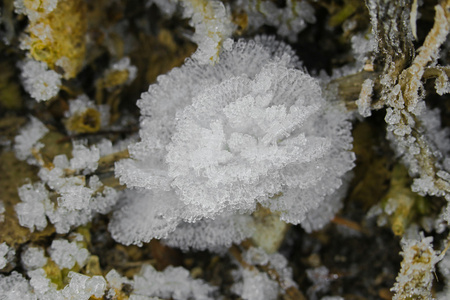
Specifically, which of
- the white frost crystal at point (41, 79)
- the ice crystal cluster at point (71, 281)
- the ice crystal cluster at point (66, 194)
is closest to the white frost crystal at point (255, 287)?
the ice crystal cluster at point (71, 281)

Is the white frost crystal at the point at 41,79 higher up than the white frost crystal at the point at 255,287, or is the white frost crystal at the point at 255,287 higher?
the white frost crystal at the point at 41,79

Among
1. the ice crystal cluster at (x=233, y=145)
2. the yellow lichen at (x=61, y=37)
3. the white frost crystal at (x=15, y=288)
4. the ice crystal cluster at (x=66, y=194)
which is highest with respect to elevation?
the yellow lichen at (x=61, y=37)

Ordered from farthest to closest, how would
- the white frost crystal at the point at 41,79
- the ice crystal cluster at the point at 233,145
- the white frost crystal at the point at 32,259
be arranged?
1. the white frost crystal at the point at 41,79
2. the white frost crystal at the point at 32,259
3. the ice crystal cluster at the point at 233,145

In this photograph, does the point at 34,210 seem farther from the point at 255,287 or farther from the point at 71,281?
the point at 255,287

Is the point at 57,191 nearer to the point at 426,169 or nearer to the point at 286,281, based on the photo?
the point at 286,281

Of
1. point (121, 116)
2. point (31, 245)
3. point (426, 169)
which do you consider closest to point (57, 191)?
point (31, 245)

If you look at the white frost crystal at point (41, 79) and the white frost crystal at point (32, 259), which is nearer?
the white frost crystal at point (32, 259)

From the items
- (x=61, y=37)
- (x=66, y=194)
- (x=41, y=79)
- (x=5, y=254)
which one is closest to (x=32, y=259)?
(x=5, y=254)

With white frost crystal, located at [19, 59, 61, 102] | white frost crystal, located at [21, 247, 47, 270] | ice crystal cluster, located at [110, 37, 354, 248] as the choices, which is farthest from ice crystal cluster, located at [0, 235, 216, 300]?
white frost crystal, located at [19, 59, 61, 102]

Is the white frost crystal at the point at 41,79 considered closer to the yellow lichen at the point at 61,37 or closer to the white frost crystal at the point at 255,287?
the yellow lichen at the point at 61,37
